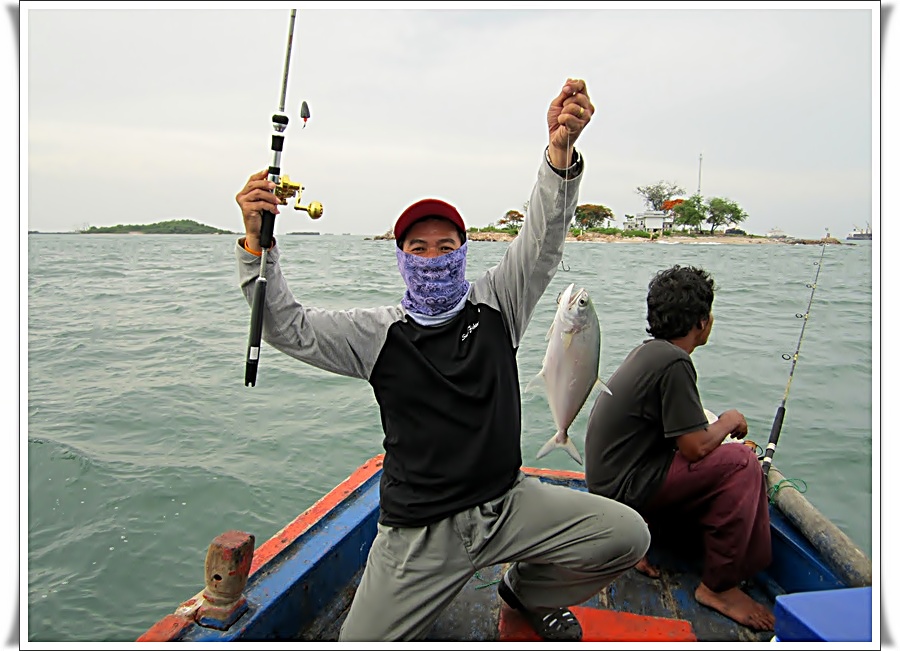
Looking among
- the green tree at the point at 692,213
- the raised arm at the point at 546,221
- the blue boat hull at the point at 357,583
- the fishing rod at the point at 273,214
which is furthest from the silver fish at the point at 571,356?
the green tree at the point at 692,213

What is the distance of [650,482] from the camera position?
331 centimetres

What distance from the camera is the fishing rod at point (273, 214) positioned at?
2.53m

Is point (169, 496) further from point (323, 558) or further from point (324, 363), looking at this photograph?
point (324, 363)

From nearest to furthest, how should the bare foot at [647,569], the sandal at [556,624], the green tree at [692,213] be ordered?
the sandal at [556,624]
the bare foot at [647,569]
the green tree at [692,213]

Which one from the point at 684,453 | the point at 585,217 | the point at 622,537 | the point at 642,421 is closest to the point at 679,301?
the point at 642,421

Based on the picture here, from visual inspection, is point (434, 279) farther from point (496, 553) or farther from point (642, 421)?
point (642, 421)

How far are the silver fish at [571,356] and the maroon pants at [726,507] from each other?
2.18 ft

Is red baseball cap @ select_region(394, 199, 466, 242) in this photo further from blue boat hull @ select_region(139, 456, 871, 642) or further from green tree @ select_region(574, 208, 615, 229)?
blue boat hull @ select_region(139, 456, 871, 642)

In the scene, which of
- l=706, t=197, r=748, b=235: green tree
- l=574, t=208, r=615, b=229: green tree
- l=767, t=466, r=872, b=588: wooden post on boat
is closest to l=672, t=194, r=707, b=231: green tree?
l=706, t=197, r=748, b=235: green tree

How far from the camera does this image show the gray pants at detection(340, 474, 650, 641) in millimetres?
2486

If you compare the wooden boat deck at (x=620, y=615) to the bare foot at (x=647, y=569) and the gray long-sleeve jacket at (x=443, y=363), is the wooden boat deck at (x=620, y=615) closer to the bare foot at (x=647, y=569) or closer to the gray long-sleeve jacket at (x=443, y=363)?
the bare foot at (x=647, y=569)

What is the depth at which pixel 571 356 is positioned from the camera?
3.00 meters
